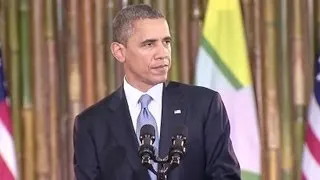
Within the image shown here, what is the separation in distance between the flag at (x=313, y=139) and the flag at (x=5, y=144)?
1528 millimetres

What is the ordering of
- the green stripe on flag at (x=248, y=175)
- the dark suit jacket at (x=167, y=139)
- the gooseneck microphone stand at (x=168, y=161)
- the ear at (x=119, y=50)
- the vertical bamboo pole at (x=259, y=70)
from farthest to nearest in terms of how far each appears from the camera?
1. the vertical bamboo pole at (x=259, y=70)
2. the green stripe on flag at (x=248, y=175)
3. the ear at (x=119, y=50)
4. the dark suit jacket at (x=167, y=139)
5. the gooseneck microphone stand at (x=168, y=161)

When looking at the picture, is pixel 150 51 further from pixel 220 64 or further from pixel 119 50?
pixel 220 64

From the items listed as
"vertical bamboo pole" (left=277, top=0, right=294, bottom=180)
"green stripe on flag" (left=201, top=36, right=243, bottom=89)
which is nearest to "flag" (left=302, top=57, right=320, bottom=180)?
"vertical bamboo pole" (left=277, top=0, right=294, bottom=180)

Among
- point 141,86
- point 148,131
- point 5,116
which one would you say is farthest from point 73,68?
point 148,131

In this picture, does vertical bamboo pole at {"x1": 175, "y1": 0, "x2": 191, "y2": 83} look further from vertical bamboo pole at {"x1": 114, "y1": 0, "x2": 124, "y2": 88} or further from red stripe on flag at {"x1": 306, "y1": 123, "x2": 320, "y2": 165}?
red stripe on flag at {"x1": 306, "y1": 123, "x2": 320, "y2": 165}

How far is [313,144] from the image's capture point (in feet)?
12.1


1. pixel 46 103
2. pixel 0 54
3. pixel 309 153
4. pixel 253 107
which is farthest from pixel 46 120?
pixel 309 153

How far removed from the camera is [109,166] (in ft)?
Result: 7.38

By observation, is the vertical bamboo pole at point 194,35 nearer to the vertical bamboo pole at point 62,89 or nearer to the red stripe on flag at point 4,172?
the vertical bamboo pole at point 62,89

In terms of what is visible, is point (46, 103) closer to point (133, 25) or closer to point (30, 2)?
point (30, 2)

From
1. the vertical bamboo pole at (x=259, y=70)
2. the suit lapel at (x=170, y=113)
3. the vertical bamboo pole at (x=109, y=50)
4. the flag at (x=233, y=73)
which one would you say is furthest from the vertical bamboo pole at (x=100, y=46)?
the suit lapel at (x=170, y=113)

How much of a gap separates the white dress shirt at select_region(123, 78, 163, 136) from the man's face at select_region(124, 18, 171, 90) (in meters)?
0.03

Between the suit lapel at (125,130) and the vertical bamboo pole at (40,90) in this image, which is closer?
the suit lapel at (125,130)

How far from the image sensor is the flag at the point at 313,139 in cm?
366
